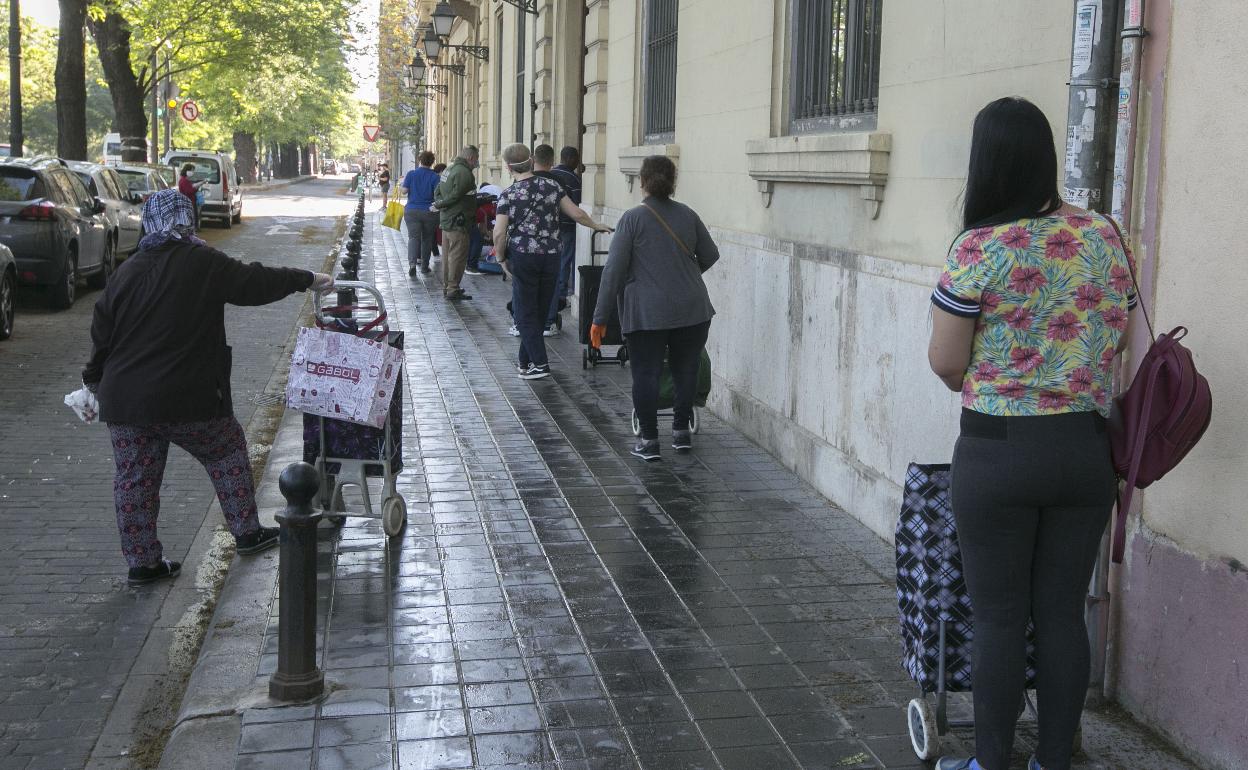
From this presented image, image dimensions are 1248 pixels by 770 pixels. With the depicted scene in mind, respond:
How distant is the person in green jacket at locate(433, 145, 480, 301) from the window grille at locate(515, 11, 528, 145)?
4055 millimetres

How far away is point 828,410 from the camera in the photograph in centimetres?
736

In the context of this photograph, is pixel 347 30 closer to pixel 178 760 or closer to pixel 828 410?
pixel 828 410

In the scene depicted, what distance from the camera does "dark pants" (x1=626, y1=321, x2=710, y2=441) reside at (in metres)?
8.20

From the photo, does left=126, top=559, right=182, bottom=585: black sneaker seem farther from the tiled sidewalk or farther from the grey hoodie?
the grey hoodie

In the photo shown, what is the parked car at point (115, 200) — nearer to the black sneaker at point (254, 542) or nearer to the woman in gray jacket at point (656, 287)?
the woman in gray jacket at point (656, 287)

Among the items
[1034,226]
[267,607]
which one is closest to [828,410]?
[267,607]

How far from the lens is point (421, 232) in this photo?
65.8ft

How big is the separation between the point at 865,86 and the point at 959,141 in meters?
1.59

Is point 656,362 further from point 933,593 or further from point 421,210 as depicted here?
point 421,210

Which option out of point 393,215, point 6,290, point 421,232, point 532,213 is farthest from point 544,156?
point 393,215

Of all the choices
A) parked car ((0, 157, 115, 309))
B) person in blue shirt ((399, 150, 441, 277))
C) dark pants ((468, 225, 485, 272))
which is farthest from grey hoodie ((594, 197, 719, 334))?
dark pants ((468, 225, 485, 272))

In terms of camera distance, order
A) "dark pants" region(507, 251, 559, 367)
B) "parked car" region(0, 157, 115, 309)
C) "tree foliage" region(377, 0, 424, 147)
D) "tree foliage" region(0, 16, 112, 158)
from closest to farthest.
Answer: "dark pants" region(507, 251, 559, 367), "parked car" region(0, 157, 115, 309), "tree foliage" region(377, 0, 424, 147), "tree foliage" region(0, 16, 112, 158)

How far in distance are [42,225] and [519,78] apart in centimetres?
858

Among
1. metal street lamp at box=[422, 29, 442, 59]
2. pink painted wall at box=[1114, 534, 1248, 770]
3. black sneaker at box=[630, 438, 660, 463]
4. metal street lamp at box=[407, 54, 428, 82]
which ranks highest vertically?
metal street lamp at box=[407, 54, 428, 82]
